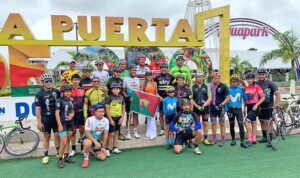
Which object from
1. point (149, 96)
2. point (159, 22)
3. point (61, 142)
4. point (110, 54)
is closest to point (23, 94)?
point (110, 54)

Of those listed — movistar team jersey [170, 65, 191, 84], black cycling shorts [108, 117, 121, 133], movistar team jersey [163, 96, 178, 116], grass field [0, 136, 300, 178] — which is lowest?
grass field [0, 136, 300, 178]

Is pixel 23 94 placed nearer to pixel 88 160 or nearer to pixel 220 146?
pixel 88 160

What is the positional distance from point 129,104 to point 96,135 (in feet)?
4.20

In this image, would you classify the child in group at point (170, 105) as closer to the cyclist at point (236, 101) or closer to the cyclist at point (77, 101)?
the cyclist at point (236, 101)

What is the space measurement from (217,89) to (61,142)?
11.4 ft

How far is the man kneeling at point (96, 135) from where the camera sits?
5074 millimetres

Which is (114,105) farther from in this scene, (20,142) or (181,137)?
(20,142)

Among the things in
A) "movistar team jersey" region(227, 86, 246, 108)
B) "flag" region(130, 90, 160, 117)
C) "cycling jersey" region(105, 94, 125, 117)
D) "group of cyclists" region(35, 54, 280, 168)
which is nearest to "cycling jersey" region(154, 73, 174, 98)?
"group of cyclists" region(35, 54, 280, 168)

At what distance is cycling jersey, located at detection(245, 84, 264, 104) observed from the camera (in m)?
6.09

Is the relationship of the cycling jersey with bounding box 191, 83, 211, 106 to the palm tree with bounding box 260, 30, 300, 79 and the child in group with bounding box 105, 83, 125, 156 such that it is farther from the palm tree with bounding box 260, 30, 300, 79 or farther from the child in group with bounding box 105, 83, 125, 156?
the palm tree with bounding box 260, 30, 300, 79

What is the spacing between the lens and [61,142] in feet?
16.5

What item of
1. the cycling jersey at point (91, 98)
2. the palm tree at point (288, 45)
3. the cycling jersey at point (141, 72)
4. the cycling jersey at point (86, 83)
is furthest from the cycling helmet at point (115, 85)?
the palm tree at point (288, 45)

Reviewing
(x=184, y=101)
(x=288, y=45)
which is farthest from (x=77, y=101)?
(x=288, y=45)

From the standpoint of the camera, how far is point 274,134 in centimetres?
618
